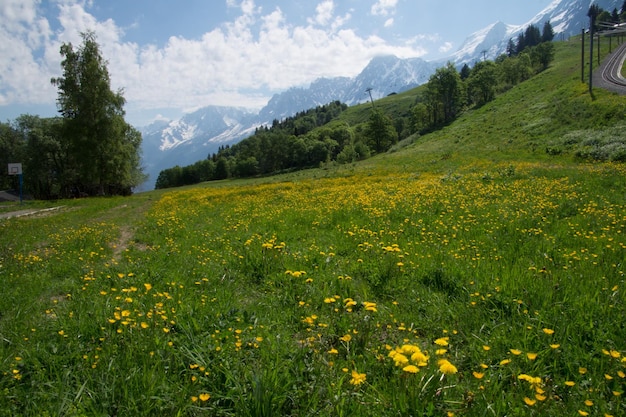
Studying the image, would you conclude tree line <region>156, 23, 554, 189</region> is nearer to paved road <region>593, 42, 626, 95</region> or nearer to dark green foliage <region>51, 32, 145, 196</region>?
paved road <region>593, 42, 626, 95</region>

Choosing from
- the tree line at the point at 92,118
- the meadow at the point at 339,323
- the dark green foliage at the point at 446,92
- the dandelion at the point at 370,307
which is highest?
the dark green foliage at the point at 446,92

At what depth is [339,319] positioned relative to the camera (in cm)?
520

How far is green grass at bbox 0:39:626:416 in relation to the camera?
11.1ft

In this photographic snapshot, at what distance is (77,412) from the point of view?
3275 mm

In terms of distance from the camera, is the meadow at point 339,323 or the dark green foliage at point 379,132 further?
the dark green foliage at point 379,132

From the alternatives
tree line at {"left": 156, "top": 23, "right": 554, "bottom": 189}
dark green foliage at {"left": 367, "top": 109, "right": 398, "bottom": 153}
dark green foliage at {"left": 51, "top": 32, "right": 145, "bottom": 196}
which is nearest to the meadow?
dark green foliage at {"left": 51, "top": 32, "right": 145, "bottom": 196}

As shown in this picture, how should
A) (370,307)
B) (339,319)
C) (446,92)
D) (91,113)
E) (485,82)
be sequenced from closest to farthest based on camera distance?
(370,307) → (339,319) → (91,113) → (446,92) → (485,82)

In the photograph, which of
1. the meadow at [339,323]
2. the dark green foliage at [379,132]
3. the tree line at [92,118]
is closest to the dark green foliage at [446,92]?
the dark green foliage at [379,132]

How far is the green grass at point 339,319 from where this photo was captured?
3.38 meters

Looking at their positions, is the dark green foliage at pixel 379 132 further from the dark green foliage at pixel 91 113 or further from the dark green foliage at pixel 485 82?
the dark green foliage at pixel 91 113

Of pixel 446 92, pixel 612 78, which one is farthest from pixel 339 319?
pixel 446 92

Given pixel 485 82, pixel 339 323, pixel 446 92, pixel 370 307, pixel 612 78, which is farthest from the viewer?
pixel 485 82

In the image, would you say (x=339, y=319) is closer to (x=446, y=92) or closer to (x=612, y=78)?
(x=612, y=78)

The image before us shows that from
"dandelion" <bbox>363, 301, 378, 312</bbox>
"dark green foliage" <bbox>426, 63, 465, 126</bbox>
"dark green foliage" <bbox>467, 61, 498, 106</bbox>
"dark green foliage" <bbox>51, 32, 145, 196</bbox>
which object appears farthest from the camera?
"dark green foliage" <bbox>467, 61, 498, 106</bbox>
